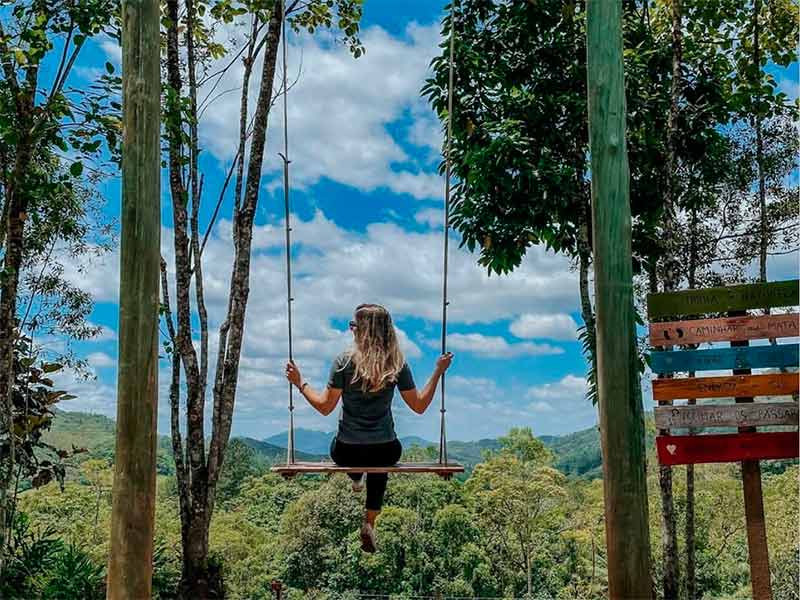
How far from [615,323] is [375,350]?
1.23 metres

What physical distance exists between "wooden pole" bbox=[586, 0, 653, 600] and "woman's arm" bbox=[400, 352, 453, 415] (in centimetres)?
102

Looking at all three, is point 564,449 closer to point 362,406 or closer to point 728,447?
point 728,447

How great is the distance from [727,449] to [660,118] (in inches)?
132

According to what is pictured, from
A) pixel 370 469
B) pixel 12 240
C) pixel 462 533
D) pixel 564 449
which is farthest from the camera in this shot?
pixel 564 449

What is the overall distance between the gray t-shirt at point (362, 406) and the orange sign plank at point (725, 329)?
3.63 ft

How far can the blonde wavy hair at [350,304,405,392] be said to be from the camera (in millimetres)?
3490

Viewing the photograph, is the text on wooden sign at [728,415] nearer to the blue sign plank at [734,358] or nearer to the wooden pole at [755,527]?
the wooden pole at [755,527]

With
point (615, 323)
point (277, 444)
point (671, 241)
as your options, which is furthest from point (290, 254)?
point (671, 241)

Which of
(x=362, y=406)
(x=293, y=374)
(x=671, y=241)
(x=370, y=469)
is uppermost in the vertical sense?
(x=671, y=241)

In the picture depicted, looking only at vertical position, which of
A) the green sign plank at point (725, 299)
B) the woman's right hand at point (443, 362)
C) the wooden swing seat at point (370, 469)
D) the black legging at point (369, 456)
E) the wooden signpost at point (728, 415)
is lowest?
the wooden swing seat at point (370, 469)

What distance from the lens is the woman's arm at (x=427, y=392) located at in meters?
3.52

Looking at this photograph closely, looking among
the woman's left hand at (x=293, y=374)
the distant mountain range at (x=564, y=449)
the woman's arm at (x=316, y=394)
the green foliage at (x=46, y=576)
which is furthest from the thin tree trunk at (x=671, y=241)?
the distant mountain range at (x=564, y=449)

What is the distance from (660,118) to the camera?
236 inches

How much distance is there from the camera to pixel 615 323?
2582 mm
